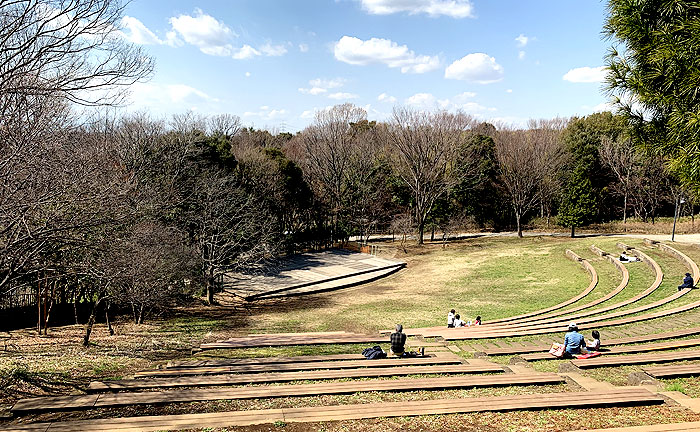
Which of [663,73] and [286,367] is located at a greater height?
[663,73]

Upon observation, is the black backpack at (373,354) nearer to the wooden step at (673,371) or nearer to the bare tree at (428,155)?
the wooden step at (673,371)

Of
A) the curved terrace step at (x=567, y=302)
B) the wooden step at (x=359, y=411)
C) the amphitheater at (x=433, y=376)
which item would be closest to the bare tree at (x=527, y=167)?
the curved terrace step at (x=567, y=302)

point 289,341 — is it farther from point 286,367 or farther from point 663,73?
point 663,73

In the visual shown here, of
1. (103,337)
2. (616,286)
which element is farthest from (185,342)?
(616,286)

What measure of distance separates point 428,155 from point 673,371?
115 feet

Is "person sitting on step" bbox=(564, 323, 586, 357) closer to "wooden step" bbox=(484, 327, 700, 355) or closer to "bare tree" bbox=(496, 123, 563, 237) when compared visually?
"wooden step" bbox=(484, 327, 700, 355)

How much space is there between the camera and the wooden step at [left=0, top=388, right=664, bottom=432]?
212 inches

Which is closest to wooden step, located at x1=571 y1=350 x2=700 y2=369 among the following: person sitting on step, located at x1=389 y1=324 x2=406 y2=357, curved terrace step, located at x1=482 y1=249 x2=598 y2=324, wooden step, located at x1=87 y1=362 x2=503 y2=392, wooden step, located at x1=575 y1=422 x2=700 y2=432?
wooden step, located at x1=87 y1=362 x2=503 y2=392

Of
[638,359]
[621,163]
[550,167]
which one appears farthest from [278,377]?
[621,163]

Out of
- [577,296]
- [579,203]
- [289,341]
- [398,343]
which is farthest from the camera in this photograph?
[579,203]

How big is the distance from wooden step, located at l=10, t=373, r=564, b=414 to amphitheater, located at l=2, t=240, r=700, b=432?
0.06ft

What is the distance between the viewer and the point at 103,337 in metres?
15.9

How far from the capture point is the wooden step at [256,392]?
627 centimetres

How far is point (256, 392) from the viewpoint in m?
6.77
